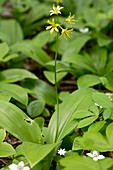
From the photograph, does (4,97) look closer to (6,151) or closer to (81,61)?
(6,151)

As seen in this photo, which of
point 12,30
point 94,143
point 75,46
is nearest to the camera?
point 94,143

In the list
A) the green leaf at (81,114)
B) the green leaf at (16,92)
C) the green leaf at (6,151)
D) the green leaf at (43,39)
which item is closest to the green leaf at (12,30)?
the green leaf at (43,39)

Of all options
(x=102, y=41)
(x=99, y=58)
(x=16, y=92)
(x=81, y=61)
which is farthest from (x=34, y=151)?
(x=102, y=41)

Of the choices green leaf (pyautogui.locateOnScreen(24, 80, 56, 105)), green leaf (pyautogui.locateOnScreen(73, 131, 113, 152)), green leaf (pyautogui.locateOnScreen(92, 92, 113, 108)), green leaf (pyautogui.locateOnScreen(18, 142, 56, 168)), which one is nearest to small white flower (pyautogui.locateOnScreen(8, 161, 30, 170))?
green leaf (pyautogui.locateOnScreen(18, 142, 56, 168))

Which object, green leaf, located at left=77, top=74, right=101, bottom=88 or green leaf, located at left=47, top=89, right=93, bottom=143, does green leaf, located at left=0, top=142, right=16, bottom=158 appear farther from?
green leaf, located at left=77, top=74, right=101, bottom=88

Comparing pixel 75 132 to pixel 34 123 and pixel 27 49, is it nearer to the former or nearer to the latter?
pixel 34 123

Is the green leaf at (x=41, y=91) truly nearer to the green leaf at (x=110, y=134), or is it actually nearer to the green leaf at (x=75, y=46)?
the green leaf at (x=75, y=46)
